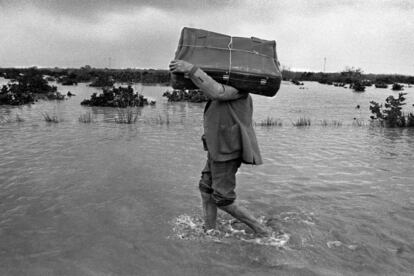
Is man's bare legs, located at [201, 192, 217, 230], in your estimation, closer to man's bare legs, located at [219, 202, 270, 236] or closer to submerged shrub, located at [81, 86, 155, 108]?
man's bare legs, located at [219, 202, 270, 236]

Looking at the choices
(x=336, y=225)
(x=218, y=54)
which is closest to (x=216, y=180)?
(x=218, y=54)

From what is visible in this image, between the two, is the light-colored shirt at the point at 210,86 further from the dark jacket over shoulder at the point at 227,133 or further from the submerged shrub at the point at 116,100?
the submerged shrub at the point at 116,100

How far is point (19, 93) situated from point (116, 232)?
15981 millimetres

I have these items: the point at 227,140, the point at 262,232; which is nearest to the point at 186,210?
the point at 262,232

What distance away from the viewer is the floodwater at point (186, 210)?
3.40 meters

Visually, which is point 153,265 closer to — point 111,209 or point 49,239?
point 49,239

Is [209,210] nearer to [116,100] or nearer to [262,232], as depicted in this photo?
[262,232]

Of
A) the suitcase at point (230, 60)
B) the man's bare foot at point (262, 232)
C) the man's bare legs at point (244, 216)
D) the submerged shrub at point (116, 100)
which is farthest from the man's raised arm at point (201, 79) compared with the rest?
the submerged shrub at point (116, 100)

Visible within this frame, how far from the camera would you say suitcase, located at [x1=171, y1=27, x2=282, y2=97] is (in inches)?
135

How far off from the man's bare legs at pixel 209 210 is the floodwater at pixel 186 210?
0.38ft

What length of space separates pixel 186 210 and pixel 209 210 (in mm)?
823

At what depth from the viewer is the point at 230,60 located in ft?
11.4

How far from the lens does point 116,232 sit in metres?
3.98

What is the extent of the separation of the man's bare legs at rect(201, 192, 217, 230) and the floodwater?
0.38 feet
